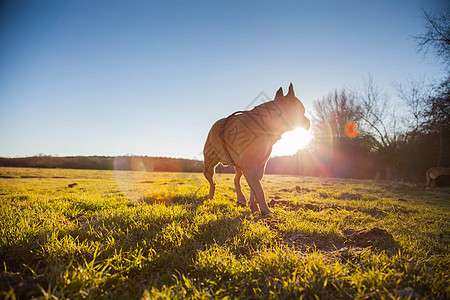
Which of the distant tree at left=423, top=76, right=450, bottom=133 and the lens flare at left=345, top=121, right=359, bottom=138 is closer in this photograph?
the distant tree at left=423, top=76, right=450, bottom=133

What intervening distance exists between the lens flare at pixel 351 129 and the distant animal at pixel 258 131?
Answer: 28258 mm

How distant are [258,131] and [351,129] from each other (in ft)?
97.6

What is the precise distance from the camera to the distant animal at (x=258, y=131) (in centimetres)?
364

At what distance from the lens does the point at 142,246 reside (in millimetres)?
2217

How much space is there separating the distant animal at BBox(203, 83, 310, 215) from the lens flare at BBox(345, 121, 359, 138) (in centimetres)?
2826

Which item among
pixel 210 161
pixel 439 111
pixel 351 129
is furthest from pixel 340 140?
pixel 210 161

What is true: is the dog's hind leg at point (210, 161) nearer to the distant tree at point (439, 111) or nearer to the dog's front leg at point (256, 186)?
the dog's front leg at point (256, 186)

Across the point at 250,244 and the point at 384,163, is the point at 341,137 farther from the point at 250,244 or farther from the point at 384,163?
the point at 250,244

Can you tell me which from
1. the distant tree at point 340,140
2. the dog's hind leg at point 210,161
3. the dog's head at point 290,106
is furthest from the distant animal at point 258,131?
the distant tree at point 340,140

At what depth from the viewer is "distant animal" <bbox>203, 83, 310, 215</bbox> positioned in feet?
11.9

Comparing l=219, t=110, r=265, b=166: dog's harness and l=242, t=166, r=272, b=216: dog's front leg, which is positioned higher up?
l=219, t=110, r=265, b=166: dog's harness

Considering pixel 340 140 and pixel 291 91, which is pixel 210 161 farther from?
pixel 340 140

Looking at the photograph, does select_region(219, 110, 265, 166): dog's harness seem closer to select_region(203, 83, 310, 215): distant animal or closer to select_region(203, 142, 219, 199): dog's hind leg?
select_region(203, 83, 310, 215): distant animal

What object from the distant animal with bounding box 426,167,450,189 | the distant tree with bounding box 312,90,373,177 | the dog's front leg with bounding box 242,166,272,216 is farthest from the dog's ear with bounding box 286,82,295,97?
the distant tree with bounding box 312,90,373,177
